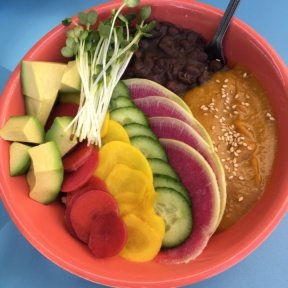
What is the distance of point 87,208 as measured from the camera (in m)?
1.06

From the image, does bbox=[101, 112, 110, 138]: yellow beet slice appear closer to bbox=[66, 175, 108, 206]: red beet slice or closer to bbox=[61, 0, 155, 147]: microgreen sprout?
bbox=[61, 0, 155, 147]: microgreen sprout

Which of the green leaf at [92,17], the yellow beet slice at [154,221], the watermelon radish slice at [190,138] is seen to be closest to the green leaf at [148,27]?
the green leaf at [92,17]

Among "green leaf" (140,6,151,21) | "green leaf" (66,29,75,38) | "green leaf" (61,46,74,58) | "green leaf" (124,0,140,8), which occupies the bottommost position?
"green leaf" (61,46,74,58)

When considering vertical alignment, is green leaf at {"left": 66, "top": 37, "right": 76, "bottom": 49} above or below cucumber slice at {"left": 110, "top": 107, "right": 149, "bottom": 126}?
above

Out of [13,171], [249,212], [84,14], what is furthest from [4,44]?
[249,212]

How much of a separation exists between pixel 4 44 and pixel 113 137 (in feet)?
1.85

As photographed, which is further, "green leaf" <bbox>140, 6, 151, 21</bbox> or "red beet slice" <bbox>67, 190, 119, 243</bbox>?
"green leaf" <bbox>140, 6, 151, 21</bbox>

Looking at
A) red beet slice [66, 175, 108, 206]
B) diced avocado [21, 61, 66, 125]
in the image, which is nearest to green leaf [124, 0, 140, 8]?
diced avocado [21, 61, 66, 125]

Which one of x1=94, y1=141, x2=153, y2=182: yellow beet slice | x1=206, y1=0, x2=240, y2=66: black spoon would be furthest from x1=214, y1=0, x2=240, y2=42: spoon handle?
x1=94, y1=141, x2=153, y2=182: yellow beet slice

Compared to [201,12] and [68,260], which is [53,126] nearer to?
[68,260]

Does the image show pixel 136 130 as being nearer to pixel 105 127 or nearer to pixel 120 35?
pixel 105 127

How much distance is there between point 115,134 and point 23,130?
0.21 meters

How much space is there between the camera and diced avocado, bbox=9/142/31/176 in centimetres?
110

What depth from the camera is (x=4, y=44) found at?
1479mm
